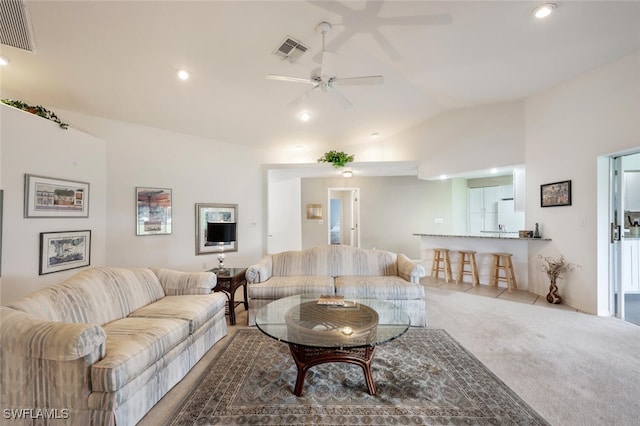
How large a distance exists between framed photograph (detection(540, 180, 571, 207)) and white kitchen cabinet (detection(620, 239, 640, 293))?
941 mm

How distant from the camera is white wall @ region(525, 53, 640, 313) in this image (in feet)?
9.91

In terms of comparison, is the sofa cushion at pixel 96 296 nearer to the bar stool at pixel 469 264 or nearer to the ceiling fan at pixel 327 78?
the ceiling fan at pixel 327 78

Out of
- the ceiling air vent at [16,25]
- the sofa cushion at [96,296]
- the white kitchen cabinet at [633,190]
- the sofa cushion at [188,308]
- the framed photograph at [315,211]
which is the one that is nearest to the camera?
the sofa cushion at [96,296]

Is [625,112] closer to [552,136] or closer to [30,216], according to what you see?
[552,136]

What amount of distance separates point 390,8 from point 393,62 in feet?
3.02

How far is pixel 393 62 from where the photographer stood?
128 inches

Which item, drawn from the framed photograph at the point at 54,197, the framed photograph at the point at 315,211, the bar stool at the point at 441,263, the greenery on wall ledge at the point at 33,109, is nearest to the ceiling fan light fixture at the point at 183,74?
the greenery on wall ledge at the point at 33,109

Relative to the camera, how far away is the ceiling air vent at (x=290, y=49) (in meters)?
2.72

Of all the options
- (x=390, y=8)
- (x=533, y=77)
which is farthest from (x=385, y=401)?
(x=533, y=77)

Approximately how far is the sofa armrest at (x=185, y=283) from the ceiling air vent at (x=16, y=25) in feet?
7.95

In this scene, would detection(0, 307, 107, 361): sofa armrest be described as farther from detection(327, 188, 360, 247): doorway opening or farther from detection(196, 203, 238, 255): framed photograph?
detection(327, 188, 360, 247): doorway opening

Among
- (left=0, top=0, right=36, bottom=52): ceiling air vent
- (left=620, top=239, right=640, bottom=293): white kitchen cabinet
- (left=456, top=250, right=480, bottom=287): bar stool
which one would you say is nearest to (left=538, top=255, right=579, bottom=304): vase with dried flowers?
(left=620, top=239, right=640, bottom=293): white kitchen cabinet

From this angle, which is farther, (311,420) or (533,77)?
(533,77)

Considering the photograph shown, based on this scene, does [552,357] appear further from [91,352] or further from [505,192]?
[505,192]
